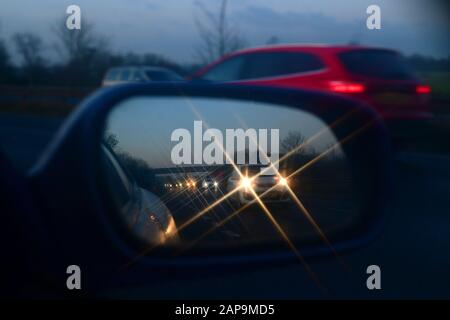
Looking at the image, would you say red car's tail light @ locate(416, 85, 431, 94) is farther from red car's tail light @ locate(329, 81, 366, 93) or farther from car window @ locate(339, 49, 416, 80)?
red car's tail light @ locate(329, 81, 366, 93)

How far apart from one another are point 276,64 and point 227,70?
2.84 ft

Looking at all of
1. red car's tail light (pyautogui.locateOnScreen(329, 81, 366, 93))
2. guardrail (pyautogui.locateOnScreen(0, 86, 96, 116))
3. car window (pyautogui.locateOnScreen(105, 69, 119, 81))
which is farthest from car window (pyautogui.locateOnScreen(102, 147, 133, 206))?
car window (pyautogui.locateOnScreen(105, 69, 119, 81))

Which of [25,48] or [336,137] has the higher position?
[336,137]

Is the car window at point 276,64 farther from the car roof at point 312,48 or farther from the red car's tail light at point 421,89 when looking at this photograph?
the red car's tail light at point 421,89

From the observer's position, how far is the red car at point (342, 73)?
30.8 ft

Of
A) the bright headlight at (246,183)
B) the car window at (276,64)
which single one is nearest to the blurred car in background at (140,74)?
the car window at (276,64)

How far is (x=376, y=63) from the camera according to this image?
381 inches

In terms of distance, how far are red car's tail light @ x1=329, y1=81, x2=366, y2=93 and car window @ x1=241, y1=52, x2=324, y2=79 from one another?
49 cm

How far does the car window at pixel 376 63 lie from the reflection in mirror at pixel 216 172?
273 inches

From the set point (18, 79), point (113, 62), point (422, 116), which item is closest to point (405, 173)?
point (422, 116)

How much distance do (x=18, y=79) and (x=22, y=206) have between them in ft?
90.0
